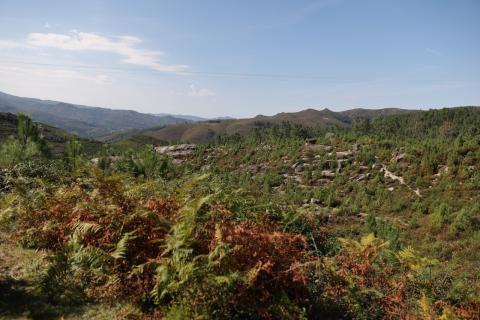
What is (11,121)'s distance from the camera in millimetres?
151875

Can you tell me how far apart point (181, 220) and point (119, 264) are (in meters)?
1.13

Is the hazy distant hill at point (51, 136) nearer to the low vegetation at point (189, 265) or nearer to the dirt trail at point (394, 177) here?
the dirt trail at point (394, 177)

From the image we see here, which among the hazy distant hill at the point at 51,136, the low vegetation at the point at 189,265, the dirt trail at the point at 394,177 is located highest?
the low vegetation at the point at 189,265

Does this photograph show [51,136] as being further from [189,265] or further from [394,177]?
[189,265]

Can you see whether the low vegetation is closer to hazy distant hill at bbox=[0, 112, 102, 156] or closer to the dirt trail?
the dirt trail

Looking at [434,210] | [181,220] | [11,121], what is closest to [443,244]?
[434,210]

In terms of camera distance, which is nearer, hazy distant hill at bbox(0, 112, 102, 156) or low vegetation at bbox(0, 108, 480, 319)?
low vegetation at bbox(0, 108, 480, 319)

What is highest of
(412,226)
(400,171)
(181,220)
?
(181,220)

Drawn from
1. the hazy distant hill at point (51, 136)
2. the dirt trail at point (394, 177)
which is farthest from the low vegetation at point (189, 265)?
the hazy distant hill at point (51, 136)

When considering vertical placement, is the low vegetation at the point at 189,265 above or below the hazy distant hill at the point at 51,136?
above

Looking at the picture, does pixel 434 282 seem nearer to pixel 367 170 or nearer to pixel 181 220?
pixel 181 220

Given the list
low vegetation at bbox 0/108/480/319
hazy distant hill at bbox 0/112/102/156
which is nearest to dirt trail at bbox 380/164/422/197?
low vegetation at bbox 0/108/480/319

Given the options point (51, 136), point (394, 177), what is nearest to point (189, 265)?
point (394, 177)

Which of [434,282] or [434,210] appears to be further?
[434,210]
